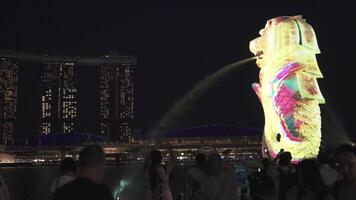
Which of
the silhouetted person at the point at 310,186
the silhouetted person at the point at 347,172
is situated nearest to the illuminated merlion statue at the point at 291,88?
the silhouetted person at the point at 310,186

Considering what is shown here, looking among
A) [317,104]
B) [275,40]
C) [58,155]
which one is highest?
[275,40]

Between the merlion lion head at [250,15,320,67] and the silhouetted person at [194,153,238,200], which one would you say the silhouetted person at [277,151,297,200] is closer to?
the silhouetted person at [194,153,238,200]

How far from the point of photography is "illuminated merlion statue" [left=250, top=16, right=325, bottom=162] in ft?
104

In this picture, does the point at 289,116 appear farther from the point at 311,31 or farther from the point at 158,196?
the point at 158,196

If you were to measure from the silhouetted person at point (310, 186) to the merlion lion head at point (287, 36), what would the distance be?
28.0m

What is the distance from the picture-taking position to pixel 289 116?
3183 cm

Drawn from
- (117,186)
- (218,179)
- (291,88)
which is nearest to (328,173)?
(218,179)

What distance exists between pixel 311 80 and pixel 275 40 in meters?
3.27

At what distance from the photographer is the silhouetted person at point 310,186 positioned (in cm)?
498

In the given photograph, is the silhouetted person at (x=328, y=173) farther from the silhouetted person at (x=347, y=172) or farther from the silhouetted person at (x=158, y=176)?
the silhouetted person at (x=158, y=176)

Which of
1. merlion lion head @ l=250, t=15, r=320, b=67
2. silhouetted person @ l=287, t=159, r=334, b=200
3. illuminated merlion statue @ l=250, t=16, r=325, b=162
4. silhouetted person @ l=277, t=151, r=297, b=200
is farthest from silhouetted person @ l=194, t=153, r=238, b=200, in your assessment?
merlion lion head @ l=250, t=15, r=320, b=67

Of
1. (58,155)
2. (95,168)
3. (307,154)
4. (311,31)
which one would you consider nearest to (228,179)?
(95,168)

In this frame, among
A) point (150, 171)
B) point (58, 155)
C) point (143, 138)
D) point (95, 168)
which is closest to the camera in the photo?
point (95, 168)

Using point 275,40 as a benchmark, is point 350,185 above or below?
below
